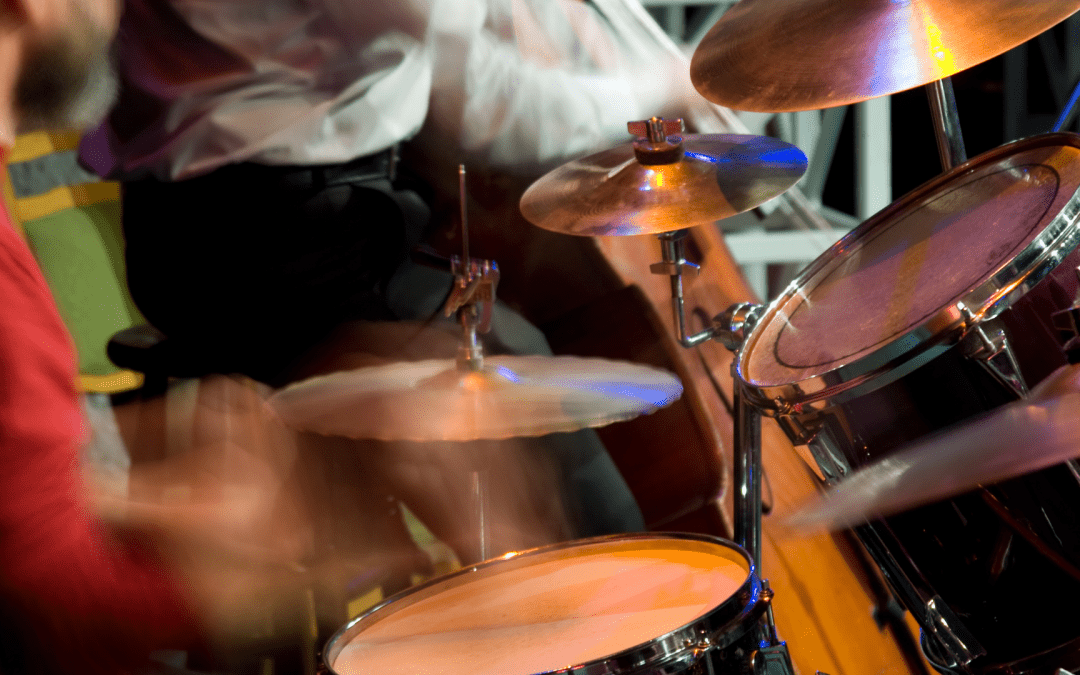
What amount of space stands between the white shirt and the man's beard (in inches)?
17.0

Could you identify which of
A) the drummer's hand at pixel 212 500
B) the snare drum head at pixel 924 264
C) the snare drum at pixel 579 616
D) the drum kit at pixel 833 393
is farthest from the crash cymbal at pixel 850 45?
the drummer's hand at pixel 212 500

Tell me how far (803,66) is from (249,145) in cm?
94

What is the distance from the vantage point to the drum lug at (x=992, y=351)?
694mm

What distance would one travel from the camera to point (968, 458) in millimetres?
607

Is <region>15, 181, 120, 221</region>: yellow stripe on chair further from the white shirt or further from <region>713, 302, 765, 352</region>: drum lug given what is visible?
<region>713, 302, 765, 352</region>: drum lug

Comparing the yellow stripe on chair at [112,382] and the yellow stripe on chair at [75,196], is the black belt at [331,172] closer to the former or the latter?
the yellow stripe on chair at [75,196]

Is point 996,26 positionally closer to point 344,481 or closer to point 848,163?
point 344,481

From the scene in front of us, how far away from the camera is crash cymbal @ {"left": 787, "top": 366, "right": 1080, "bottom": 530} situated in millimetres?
562

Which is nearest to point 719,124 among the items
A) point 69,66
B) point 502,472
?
point 502,472

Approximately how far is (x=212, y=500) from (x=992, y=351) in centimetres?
67

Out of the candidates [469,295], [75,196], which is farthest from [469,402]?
[75,196]

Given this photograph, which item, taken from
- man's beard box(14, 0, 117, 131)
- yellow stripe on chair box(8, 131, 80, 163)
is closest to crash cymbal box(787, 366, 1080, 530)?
man's beard box(14, 0, 117, 131)

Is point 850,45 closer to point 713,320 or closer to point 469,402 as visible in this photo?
point 713,320

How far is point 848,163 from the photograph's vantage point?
2469 mm
